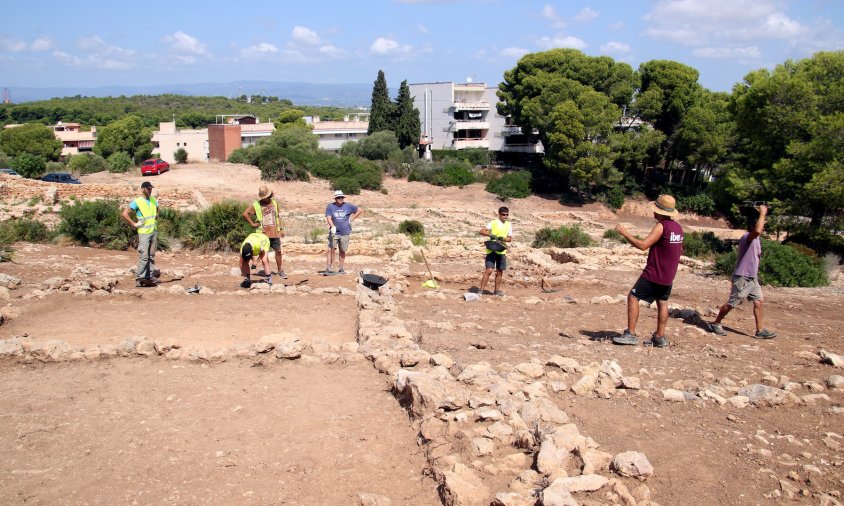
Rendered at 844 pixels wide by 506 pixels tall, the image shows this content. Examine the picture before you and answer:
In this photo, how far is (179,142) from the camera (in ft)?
201

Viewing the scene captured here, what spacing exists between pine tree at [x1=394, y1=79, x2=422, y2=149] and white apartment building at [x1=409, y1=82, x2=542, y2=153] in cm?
420

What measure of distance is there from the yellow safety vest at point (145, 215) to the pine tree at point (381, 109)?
45.1 m

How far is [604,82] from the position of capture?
A: 45.2 m

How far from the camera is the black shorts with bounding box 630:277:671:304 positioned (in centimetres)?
793

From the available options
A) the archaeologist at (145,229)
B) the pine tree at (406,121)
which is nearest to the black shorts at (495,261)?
the archaeologist at (145,229)

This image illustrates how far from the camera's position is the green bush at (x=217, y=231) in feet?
50.8

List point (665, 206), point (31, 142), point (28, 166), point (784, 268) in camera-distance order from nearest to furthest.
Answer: point (665, 206) → point (784, 268) → point (28, 166) → point (31, 142)

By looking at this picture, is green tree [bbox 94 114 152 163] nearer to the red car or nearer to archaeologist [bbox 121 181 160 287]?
the red car

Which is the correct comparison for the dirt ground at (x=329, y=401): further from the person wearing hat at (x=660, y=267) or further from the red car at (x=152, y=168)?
the red car at (x=152, y=168)

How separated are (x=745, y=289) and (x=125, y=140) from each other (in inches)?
2170

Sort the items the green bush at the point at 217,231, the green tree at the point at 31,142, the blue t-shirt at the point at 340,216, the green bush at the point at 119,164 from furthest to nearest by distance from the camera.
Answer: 1. the green tree at the point at 31,142
2. the green bush at the point at 119,164
3. the green bush at the point at 217,231
4. the blue t-shirt at the point at 340,216

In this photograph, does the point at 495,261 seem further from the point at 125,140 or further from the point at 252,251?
the point at 125,140

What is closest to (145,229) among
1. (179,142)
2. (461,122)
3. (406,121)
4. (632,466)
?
(632,466)

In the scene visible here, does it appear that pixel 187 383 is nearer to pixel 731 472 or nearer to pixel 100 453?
pixel 100 453
